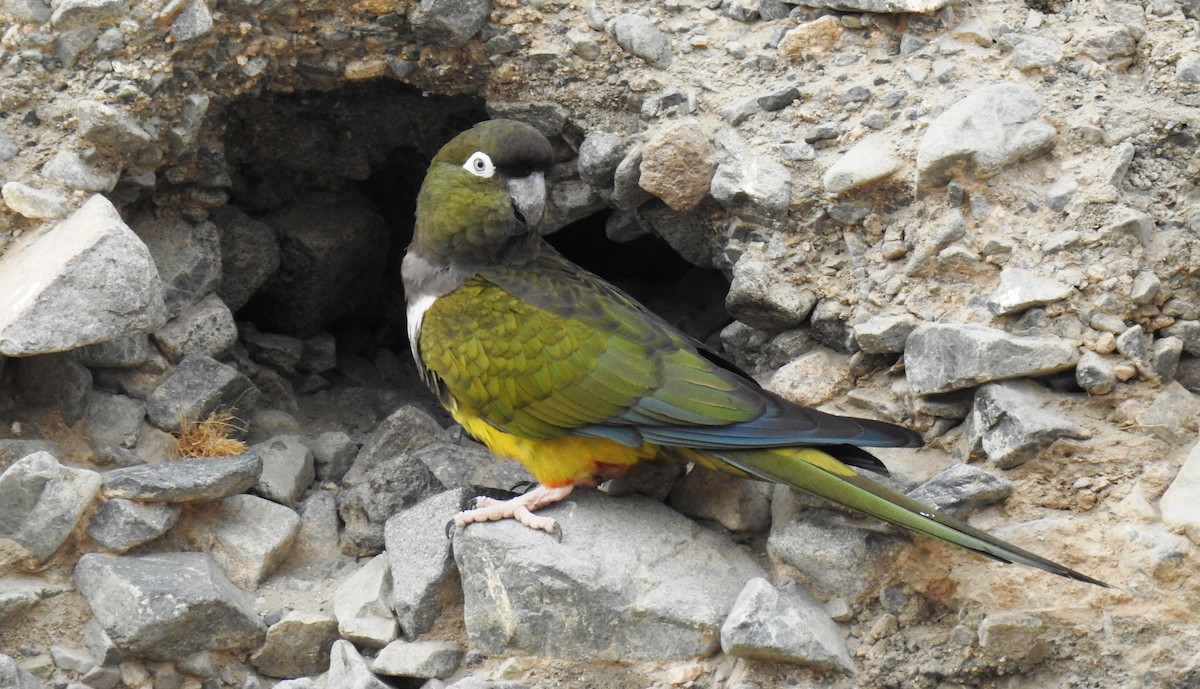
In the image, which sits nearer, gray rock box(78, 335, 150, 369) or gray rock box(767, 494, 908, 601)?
gray rock box(767, 494, 908, 601)

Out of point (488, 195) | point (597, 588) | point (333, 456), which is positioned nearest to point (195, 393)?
point (333, 456)

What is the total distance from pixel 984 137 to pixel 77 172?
338 centimetres

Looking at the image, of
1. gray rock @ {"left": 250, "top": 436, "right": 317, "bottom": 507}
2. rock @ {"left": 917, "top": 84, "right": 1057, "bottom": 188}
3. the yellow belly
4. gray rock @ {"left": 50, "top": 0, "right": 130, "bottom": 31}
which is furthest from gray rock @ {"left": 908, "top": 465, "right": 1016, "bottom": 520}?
gray rock @ {"left": 50, "top": 0, "right": 130, "bottom": 31}

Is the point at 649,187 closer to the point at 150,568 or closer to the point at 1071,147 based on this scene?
the point at 1071,147

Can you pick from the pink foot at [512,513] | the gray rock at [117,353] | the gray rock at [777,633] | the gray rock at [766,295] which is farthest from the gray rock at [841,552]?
the gray rock at [117,353]

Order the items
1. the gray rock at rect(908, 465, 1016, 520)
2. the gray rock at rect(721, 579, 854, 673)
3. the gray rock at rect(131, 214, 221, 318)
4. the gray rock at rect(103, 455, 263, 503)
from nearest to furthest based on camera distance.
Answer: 1. the gray rock at rect(721, 579, 854, 673)
2. the gray rock at rect(908, 465, 1016, 520)
3. the gray rock at rect(103, 455, 263, 503)
4. the gray rock at rect(131, 214, 221, 318)

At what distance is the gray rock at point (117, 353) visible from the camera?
4.88 m

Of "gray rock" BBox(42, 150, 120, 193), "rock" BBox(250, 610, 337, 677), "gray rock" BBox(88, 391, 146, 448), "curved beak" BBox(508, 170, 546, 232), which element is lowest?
"rock" BBox(250, 610, 337, 677)

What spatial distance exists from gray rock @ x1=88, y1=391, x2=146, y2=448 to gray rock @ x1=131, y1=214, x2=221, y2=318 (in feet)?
1.52

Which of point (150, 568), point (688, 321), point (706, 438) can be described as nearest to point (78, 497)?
point (150, 568)

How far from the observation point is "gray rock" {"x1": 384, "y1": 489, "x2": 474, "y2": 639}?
14.0 feet

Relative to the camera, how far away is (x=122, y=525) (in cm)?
429

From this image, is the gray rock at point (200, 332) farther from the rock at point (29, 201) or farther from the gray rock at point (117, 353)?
the rock at point (29, 201)

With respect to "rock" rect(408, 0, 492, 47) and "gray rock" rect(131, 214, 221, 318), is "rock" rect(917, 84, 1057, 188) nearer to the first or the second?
"rock" rect(408, 0, 492, 47)
